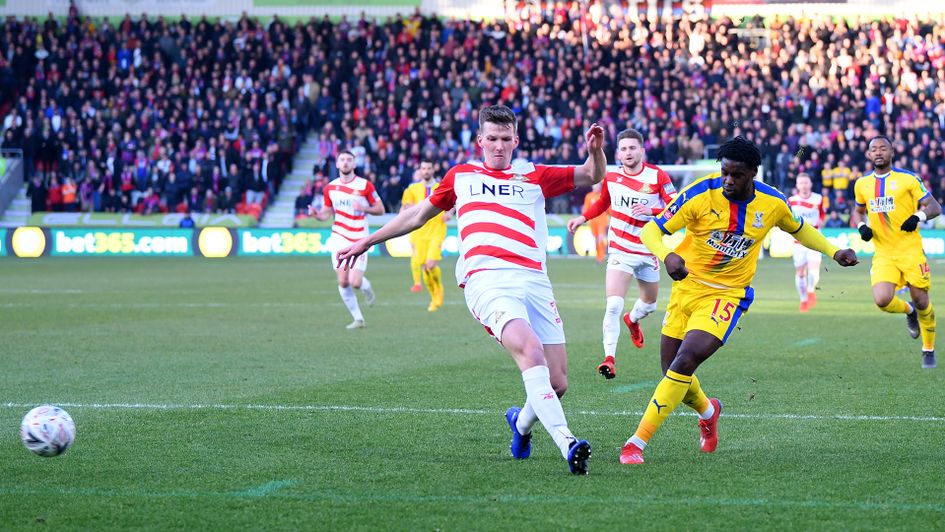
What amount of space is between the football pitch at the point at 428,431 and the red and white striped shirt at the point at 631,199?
117 cm

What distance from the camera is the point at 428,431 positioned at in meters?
8.05

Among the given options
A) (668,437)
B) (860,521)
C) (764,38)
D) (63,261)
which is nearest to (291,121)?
(63,261)

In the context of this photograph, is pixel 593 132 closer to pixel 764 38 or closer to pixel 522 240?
pixel 522 240

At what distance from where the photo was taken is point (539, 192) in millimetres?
7293

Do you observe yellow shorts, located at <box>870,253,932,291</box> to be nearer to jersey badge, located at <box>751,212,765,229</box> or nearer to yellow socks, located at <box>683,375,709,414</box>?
jersey badge, located at <box>751,212,765,229</box>

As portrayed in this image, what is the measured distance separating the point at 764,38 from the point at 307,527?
120 ft

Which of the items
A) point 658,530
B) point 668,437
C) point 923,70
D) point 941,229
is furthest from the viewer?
point 923,70

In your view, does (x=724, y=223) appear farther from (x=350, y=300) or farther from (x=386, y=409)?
(x=350, y=300)

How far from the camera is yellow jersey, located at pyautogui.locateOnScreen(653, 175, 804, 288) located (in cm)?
738

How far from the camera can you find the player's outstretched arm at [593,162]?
6898 mm

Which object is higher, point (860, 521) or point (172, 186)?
point (860, 521)

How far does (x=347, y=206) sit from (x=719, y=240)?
32.1 feet

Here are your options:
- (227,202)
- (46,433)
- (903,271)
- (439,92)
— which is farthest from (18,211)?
(46,433)

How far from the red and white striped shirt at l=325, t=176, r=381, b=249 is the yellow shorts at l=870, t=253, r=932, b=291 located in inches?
→ 260
